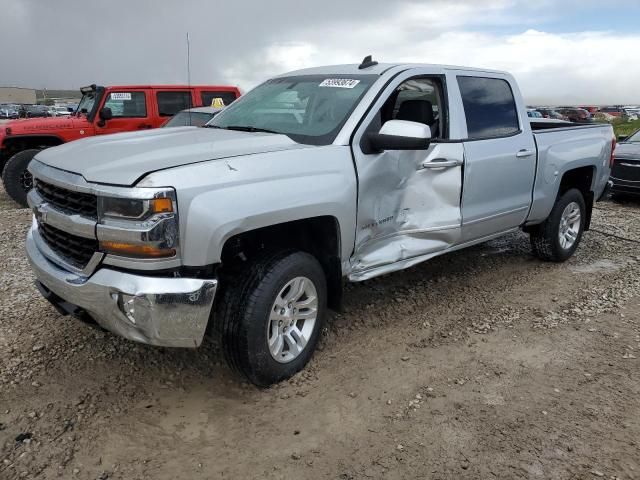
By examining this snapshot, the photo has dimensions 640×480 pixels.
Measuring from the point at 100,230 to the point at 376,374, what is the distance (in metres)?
1.84

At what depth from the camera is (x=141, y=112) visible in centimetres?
962

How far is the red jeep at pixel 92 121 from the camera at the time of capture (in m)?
8.54

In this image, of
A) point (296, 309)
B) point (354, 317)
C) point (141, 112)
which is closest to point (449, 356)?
point (354, 317)

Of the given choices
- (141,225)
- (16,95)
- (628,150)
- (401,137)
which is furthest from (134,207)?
(16,95)

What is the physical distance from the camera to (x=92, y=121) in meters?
9.20

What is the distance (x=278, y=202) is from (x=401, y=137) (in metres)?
0.93

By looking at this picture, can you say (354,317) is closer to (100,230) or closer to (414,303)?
(414,303)

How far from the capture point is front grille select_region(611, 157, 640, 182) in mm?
9227

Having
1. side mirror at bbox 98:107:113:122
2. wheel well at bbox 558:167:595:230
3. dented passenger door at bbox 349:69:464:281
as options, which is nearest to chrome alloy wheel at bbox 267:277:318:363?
dented passenger door at bbox 349:69:464:281

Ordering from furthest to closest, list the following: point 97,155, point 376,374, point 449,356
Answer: point 449,356, point 376,374, point 97,155

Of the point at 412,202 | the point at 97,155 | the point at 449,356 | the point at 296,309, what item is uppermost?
the point at 97,155

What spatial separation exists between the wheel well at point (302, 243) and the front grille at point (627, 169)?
26.0 feet

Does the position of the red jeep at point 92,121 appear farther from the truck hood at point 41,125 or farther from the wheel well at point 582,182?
the wheel well at point 582,182

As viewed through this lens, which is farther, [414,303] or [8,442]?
[414,303]
